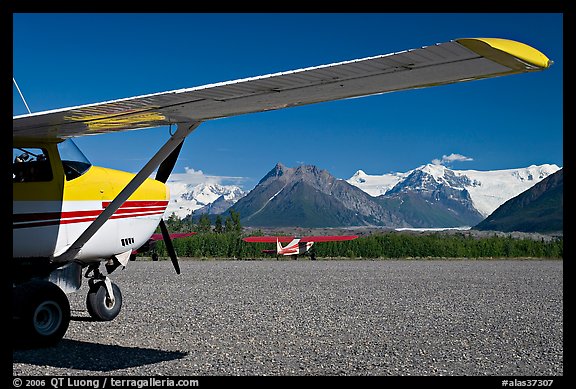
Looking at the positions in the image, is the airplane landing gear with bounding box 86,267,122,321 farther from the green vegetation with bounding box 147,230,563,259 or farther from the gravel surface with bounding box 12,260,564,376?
the green vegetation with bounding box 147,230,563,259

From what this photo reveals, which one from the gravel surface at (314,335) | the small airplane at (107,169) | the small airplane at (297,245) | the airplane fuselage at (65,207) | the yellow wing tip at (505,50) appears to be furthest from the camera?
the small airplane at (297,245)

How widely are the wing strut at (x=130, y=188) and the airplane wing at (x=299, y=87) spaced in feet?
0.45

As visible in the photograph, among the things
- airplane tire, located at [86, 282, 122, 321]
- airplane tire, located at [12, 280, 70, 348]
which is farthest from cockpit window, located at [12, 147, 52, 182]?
airplane tire, located at [86, 282, 122, 321]

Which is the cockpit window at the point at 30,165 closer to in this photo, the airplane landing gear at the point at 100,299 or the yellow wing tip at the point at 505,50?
the airplane landing gear at the point at 100,299

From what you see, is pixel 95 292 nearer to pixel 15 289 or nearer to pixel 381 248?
pixel 15 289

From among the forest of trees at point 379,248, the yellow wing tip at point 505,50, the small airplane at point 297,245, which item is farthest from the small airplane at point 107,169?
the forest of trees at point 379,248

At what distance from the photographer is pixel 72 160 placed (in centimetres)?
823

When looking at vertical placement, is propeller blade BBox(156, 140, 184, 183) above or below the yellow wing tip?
below

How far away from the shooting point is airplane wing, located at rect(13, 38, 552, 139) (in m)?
4.49

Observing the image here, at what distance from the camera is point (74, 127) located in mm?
7699

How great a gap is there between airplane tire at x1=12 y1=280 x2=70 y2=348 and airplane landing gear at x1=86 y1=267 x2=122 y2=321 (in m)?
2.21

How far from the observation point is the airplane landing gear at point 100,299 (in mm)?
9633

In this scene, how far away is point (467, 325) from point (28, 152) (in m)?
5.98
